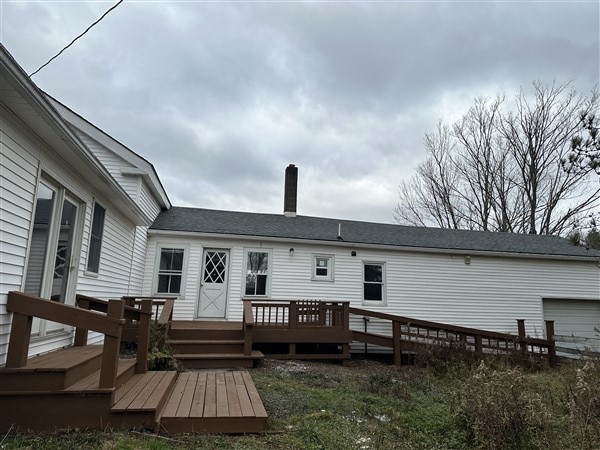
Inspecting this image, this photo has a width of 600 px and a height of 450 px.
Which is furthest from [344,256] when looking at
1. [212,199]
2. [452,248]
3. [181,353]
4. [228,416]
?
[212,199]

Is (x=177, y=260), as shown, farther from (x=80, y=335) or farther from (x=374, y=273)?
(x=374, y=273)

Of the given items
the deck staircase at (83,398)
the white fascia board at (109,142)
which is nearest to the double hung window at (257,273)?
the white fascia board at (109,142)

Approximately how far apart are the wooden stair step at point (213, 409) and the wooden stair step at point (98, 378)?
1.95 ft

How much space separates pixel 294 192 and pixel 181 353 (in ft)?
24.5

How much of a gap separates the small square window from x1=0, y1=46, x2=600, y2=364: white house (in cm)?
3

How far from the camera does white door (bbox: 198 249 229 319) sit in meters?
9.75

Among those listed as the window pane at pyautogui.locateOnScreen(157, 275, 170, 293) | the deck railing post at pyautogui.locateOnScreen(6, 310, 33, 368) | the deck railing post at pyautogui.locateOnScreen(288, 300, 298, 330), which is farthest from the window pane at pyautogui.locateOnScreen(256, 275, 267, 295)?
the deck railing post at pyautogui.locateOnScreen(6, 310, 33, 368)

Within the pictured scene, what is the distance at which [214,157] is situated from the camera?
18688 mm

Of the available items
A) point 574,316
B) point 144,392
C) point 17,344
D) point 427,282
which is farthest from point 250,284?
point 574,316

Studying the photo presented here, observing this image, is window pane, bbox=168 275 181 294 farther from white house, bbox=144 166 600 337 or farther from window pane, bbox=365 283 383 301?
window pane, bbox=365 283 383 301

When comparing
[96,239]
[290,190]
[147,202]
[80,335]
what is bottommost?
[80,335]

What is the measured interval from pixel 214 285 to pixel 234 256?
941 millimetres

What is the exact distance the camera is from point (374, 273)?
432 inches

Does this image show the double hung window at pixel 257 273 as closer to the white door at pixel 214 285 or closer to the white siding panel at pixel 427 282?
the white siding panel at pixel 427 282
